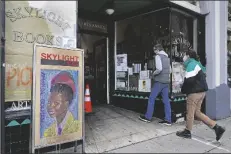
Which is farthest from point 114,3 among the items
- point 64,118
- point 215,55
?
point 64,118

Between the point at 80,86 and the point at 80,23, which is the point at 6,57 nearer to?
the point at 80,86

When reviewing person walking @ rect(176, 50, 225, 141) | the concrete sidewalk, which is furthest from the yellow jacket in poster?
person walking @ rect(176, 50, 225, 141)

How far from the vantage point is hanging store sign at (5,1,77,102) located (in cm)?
393

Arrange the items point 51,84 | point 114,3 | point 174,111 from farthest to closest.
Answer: point 114,3 < point 174,111 < point 51,84

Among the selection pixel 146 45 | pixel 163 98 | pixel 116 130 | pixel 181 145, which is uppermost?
pixel 146 45

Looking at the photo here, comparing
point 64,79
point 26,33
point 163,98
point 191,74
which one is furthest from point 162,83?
point 26,33

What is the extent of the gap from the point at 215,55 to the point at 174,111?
201 centimetres

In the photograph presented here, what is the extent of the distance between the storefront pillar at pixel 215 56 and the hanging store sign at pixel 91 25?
300 cm

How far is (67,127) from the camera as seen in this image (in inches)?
157

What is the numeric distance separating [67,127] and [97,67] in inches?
176

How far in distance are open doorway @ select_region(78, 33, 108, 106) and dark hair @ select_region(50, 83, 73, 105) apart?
13.1 ft

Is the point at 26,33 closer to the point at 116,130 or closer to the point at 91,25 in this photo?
the point at 116,130

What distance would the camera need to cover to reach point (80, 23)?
7352 mm

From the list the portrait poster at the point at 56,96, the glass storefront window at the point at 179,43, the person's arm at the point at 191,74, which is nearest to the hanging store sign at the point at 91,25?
the glass storefront window at the point at 179,43
